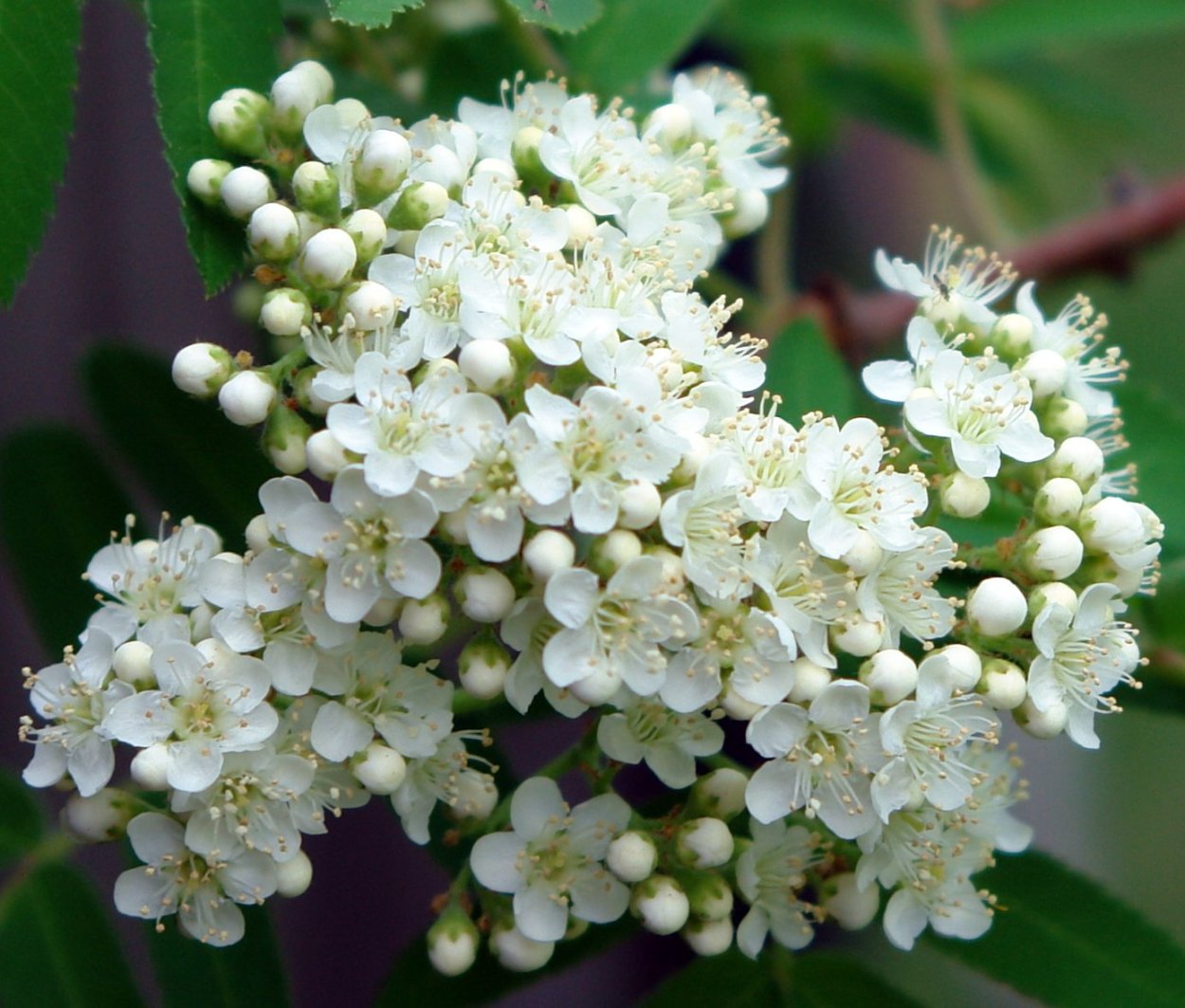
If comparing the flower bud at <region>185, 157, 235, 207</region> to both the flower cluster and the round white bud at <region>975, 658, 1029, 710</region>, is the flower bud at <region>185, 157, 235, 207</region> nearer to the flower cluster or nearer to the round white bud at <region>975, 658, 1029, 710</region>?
the flower cluster

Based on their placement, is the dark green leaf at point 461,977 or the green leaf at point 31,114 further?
the dark green leaf at point 461,977

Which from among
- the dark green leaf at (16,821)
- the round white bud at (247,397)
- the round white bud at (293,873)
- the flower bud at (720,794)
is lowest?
the dark green leaf at (16,821)

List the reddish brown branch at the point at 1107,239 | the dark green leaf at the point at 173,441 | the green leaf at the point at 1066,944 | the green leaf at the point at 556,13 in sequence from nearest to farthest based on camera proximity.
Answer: the green leaf at the point at 556,13 < the green leaf at the point at 1066,944 < the dark green leaf at the point at 173,441 < the reddish brown branch at the point at 1107,239

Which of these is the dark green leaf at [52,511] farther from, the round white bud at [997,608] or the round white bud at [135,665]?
the round white bud at [997,608]

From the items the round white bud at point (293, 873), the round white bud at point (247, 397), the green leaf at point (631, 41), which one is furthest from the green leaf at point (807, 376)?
the round white bud at point (293, 873)

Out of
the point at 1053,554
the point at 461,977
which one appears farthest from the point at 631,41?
the point at 461,977
